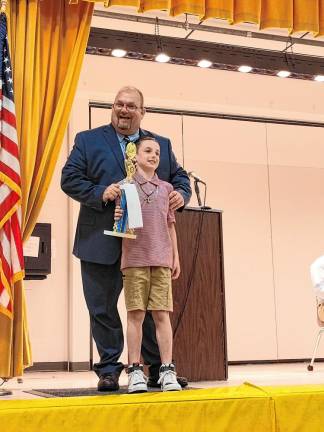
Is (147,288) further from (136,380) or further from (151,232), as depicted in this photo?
(136,380)

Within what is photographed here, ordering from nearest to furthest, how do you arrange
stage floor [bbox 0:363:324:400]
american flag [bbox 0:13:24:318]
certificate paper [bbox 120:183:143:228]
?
certificate paper [bbox 120:183:143:228], american flag [bbox 0:13:24:318], stage floor [bbox 0:363:324:400]

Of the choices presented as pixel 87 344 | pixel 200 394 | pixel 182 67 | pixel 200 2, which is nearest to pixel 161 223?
pixel 200 394

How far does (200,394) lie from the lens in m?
2.43

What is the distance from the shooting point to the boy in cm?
279

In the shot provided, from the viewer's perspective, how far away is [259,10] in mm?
4242

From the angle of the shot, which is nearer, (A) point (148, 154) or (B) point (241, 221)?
(A) point (148, 154)

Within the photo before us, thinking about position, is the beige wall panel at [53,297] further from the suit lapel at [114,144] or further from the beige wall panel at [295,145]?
the suit lapel at [114,144]

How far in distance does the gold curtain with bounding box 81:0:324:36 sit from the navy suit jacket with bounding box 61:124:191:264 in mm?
1281

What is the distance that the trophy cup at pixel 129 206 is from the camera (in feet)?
9.04

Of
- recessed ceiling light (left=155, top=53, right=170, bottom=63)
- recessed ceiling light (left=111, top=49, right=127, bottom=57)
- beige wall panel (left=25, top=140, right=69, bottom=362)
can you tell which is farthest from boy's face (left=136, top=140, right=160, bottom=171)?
beige wall panel (left=25, top=140, right=69, bottom=362)

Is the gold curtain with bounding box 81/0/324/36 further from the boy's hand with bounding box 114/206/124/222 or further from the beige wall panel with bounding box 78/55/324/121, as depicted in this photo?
the beige wall panel with bounding box 78/55/324/121

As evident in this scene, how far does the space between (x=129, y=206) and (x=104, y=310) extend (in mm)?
523

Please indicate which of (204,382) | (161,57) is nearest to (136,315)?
(204,382)

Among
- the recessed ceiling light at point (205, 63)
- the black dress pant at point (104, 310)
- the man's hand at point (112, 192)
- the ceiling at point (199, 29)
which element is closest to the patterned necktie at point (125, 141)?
the man's hand at point (112, 192)
